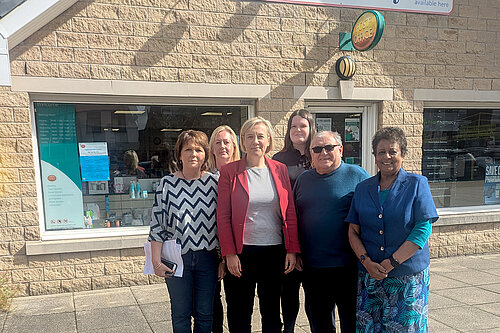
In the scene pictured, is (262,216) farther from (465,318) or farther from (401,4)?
(401,4)

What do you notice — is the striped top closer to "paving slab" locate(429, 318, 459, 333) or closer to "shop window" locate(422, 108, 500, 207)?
"paving slab" locate(429, 318, 459, 333)

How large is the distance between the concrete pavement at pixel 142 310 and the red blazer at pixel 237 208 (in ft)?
4.81

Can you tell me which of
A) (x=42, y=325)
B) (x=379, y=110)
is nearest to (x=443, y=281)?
(x=379, y=110)

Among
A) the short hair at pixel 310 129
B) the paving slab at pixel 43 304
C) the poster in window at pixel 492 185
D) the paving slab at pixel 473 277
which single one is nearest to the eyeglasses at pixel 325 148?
the short hair at pixel 310 129

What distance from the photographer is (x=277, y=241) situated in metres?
2.64

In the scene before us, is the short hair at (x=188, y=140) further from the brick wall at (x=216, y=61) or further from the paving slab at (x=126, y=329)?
the brick wall at (x=216, y=61)

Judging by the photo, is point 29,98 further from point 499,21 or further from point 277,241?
point 499,21

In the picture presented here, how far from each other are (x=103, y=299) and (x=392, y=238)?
11.6 feet

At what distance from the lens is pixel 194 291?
2.72 meters

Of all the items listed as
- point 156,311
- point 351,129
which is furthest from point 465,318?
point 156,311

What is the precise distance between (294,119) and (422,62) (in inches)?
139

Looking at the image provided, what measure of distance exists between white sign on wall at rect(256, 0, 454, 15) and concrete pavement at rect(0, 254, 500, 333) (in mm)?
3964

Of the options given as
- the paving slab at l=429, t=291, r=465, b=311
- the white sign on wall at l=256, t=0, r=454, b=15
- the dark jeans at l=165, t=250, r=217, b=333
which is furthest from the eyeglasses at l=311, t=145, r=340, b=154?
the white sign on wall at l=256, t=0, r=454, b=15

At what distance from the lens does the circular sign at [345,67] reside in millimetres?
5137
